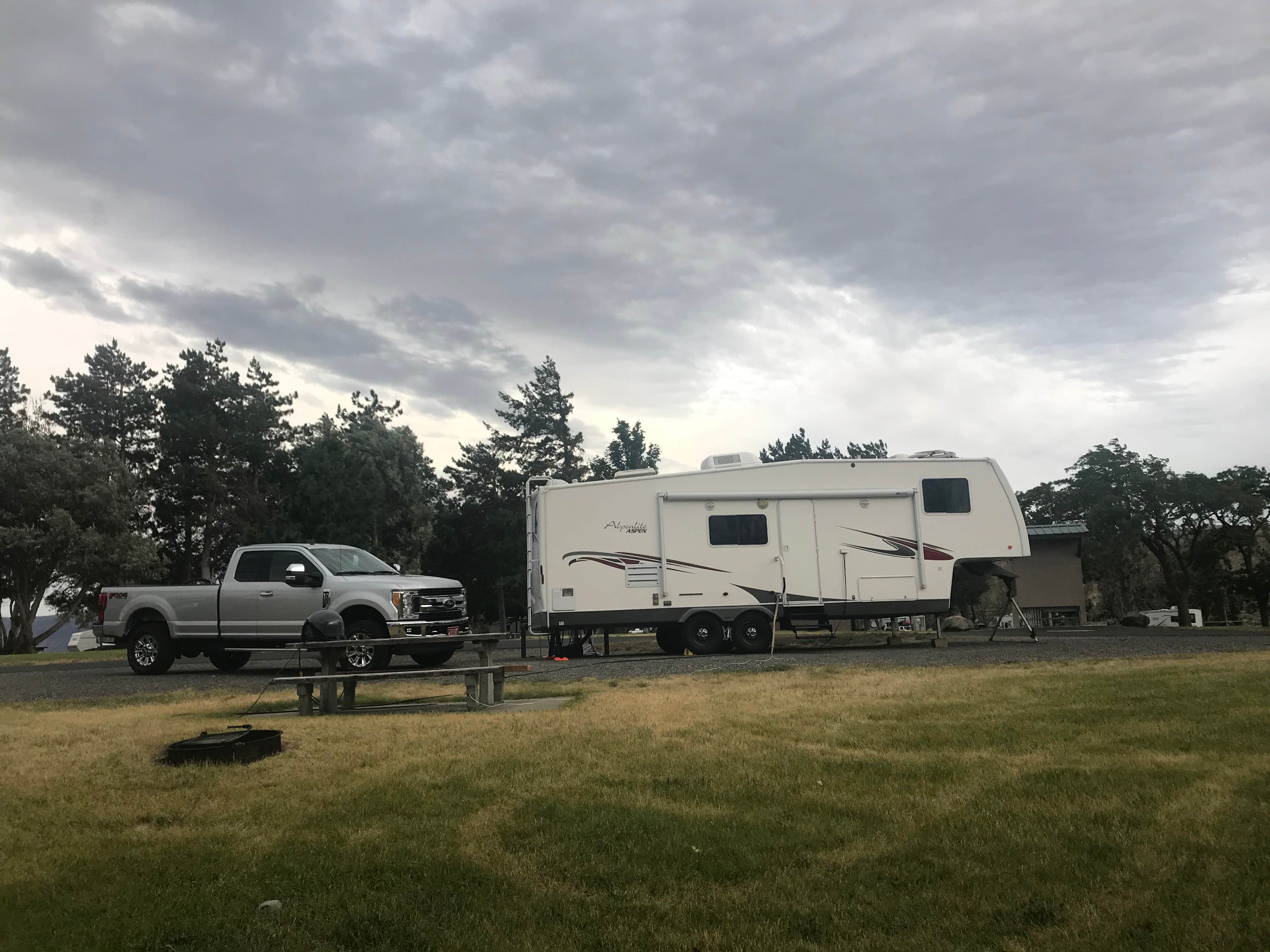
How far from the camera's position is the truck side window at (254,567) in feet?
49.3

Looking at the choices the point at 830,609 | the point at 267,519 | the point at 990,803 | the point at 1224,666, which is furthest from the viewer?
the point at 267,519

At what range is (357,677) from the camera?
8805mm

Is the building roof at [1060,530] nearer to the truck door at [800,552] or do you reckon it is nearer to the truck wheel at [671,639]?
the truck door at [800,552]

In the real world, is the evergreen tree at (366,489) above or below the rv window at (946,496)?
above

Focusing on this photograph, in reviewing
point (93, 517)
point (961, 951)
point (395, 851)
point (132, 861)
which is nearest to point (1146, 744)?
point (961, 951)

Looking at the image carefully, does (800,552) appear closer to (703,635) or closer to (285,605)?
(703,635)


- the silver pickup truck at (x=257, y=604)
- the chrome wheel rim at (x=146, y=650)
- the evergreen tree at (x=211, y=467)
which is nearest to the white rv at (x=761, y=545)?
the silver pickup truck at (x=257, y=604)

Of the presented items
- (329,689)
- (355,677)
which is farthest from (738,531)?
(355,677)

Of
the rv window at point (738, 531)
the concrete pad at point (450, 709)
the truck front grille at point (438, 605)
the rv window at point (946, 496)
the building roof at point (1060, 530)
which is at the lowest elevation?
the concrete pad at point (450, 709)

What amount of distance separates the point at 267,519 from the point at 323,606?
32915 millimetres

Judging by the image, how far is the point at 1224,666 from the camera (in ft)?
32.7

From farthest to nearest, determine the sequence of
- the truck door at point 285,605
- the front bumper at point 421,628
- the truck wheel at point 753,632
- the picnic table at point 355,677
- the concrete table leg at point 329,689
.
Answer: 1. the truck wheel at point 753,632
2. the truck door at point 285,605
3. the front bumper at point 421,628
4. the concrete table leg at point 329,689
5. the picnic table at point 355,677

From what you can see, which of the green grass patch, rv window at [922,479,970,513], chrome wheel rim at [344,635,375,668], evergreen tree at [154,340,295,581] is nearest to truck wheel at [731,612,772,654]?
rv window at [922,479,970,513]

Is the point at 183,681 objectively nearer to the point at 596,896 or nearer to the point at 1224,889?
the point at 596,896
